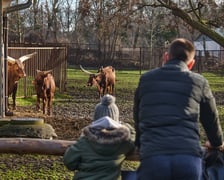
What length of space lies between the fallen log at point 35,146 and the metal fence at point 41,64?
653 inches

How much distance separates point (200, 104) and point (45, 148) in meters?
1.75

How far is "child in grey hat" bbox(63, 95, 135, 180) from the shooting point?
4984 millimetres

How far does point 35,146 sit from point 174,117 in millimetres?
1744

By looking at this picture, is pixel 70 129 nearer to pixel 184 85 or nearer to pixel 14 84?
pixel 14 84

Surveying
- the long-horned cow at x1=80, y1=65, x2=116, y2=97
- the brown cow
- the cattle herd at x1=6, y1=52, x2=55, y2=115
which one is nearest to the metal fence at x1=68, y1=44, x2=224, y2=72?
the long-horned cow at x1=80, y1=65, x2=116, y2=97

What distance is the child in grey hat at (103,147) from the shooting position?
4.98 meters

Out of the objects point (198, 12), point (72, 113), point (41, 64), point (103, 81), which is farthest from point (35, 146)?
point (198, 12)

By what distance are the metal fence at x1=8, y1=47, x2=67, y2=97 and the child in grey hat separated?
17.6 m

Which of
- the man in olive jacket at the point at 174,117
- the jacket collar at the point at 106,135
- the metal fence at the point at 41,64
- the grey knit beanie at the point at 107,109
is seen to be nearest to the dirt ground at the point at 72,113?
the metal fence at the point at 41,64

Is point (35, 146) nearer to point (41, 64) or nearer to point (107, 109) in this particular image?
point (107, 109)

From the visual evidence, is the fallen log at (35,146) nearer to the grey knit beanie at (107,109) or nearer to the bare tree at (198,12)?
the grey knit beanie at (107,109)

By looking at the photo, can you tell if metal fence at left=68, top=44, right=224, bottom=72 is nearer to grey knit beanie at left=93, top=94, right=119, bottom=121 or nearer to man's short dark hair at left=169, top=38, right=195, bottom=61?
grey knit beanie at left=93, top=94, right=119, bottom=121

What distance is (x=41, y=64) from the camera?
25.5m

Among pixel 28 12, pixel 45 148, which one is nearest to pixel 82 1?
pixel 45 148
